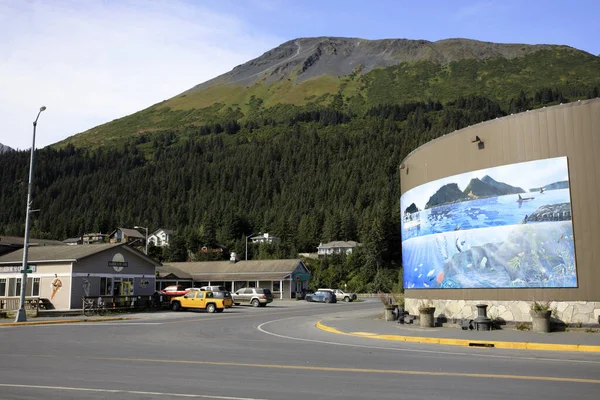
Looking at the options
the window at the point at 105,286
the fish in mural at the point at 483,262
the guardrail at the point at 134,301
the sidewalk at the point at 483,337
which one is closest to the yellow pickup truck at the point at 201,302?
the guardrail at the point at 134,301

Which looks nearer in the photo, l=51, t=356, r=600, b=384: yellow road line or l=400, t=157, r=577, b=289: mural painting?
l=51, t=356, r=600, b=384: yellow road line

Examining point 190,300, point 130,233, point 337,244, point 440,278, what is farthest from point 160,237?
point 440,278

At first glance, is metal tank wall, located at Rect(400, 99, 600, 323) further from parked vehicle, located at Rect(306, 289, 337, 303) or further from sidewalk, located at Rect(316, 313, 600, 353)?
parked vehicle, located at Rect(306, 289, 337, 303)

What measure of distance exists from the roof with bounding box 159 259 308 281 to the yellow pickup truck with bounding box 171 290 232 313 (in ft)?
89.1

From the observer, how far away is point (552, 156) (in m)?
22.2

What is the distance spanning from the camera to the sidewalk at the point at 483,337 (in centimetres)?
1727

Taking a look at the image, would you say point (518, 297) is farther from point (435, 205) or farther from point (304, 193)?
point (304, 193)

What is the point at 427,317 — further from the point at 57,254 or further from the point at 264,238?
the point at 264,238

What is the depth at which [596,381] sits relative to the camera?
10.6m

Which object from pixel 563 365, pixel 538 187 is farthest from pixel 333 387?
pixel 538 187

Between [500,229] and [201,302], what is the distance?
83.6ft

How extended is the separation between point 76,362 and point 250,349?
5.24 metres

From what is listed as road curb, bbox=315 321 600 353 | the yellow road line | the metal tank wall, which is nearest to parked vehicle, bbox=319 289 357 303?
the metal tank wall

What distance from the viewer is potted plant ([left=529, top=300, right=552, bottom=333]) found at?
20625mm
